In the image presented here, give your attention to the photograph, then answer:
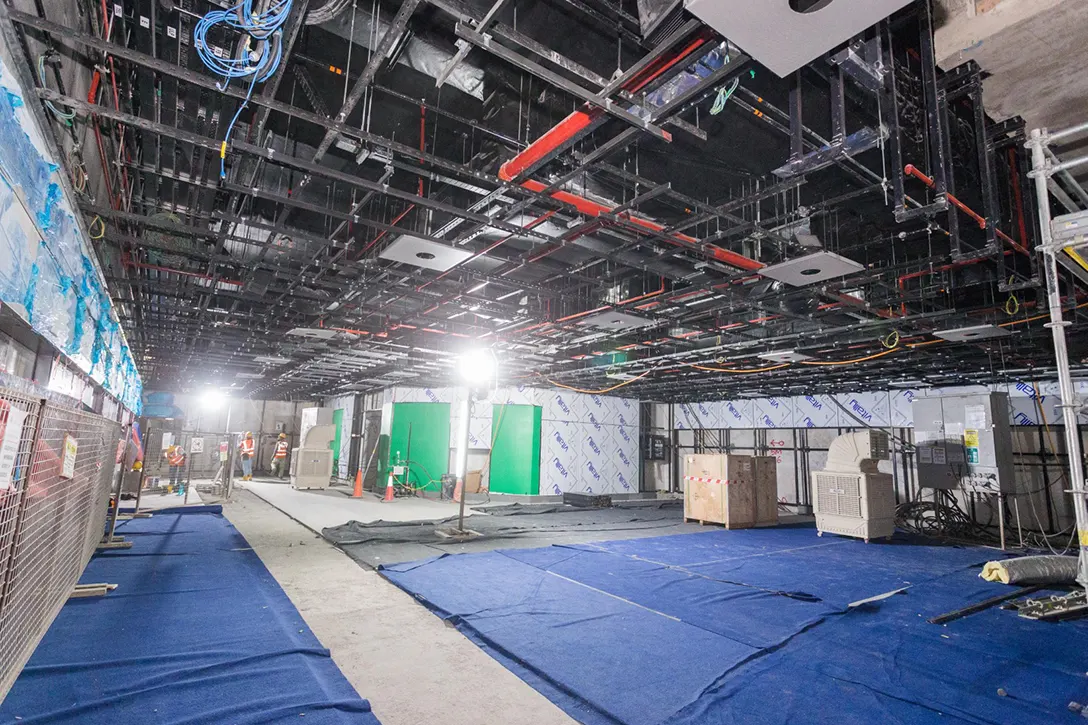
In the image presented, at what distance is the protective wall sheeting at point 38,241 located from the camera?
202 centimetres

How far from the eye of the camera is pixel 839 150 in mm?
2781

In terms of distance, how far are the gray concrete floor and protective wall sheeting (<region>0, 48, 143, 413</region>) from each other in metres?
2.50

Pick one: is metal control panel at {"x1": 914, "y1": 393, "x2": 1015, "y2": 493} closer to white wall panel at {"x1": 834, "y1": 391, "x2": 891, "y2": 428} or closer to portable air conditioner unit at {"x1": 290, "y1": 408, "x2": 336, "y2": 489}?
white wall panel at {"x1": 834, "y1": 391, "x2": 891, "y2": 428}

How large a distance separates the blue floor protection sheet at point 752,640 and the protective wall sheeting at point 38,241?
10.3 feet

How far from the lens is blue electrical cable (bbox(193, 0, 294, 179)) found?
2105mm

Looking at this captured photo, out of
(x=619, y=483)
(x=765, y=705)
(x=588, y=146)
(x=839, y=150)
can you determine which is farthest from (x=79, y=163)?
(x=619, y=483)

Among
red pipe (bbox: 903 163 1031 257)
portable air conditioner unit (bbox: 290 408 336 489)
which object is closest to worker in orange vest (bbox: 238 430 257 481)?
portable air conditioner unit (bbox: 290 408 336 489)

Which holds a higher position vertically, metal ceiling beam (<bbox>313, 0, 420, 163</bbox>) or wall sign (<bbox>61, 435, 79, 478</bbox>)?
metal ceiling beam (<bbox>313, 0, 420, 163</bbox>)

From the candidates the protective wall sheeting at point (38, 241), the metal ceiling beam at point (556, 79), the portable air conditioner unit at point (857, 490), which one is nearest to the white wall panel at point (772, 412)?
the portable air conditioner unit at point (857, 490)

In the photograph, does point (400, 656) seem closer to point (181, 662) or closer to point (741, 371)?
point (181, 662)

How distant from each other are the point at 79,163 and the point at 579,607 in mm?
4632

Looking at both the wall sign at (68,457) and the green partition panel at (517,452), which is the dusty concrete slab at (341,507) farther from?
the wall sign at (68,457)

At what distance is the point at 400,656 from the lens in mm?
3188

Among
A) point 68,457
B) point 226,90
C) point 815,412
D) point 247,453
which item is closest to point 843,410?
point 815,412
